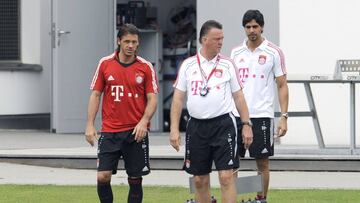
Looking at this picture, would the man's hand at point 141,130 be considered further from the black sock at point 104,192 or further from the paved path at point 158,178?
the paved path at point 158,178

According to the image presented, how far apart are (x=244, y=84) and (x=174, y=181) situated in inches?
130

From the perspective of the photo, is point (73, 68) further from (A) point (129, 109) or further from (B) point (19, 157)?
(A) point (129, 109)

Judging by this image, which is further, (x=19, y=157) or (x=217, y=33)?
(x=19, y=157)

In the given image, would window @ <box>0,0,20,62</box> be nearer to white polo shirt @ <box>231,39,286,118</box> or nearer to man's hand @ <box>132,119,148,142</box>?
white polo shirt @ <box>231,39,286,118</box>

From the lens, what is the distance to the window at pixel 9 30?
851 inches

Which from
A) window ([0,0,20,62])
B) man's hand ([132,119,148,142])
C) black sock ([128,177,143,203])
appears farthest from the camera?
window ([0,0,20,62])

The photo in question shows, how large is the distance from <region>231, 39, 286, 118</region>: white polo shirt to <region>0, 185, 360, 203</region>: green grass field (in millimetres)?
1312

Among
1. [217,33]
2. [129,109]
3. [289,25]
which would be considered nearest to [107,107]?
[129,109]

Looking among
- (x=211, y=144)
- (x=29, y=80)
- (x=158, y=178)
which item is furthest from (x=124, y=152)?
(x=29, y=80)

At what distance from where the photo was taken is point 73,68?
68.0 feet

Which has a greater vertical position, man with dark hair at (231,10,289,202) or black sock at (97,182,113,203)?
man with dark hair at (231,10,289,202)

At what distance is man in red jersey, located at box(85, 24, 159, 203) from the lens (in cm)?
1091

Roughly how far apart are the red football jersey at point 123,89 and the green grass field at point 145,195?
1.86m

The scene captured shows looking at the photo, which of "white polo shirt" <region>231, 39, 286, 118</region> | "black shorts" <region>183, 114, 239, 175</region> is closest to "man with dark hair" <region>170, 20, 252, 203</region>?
"black shorts" <region>183, 114, 239, 175</region>
